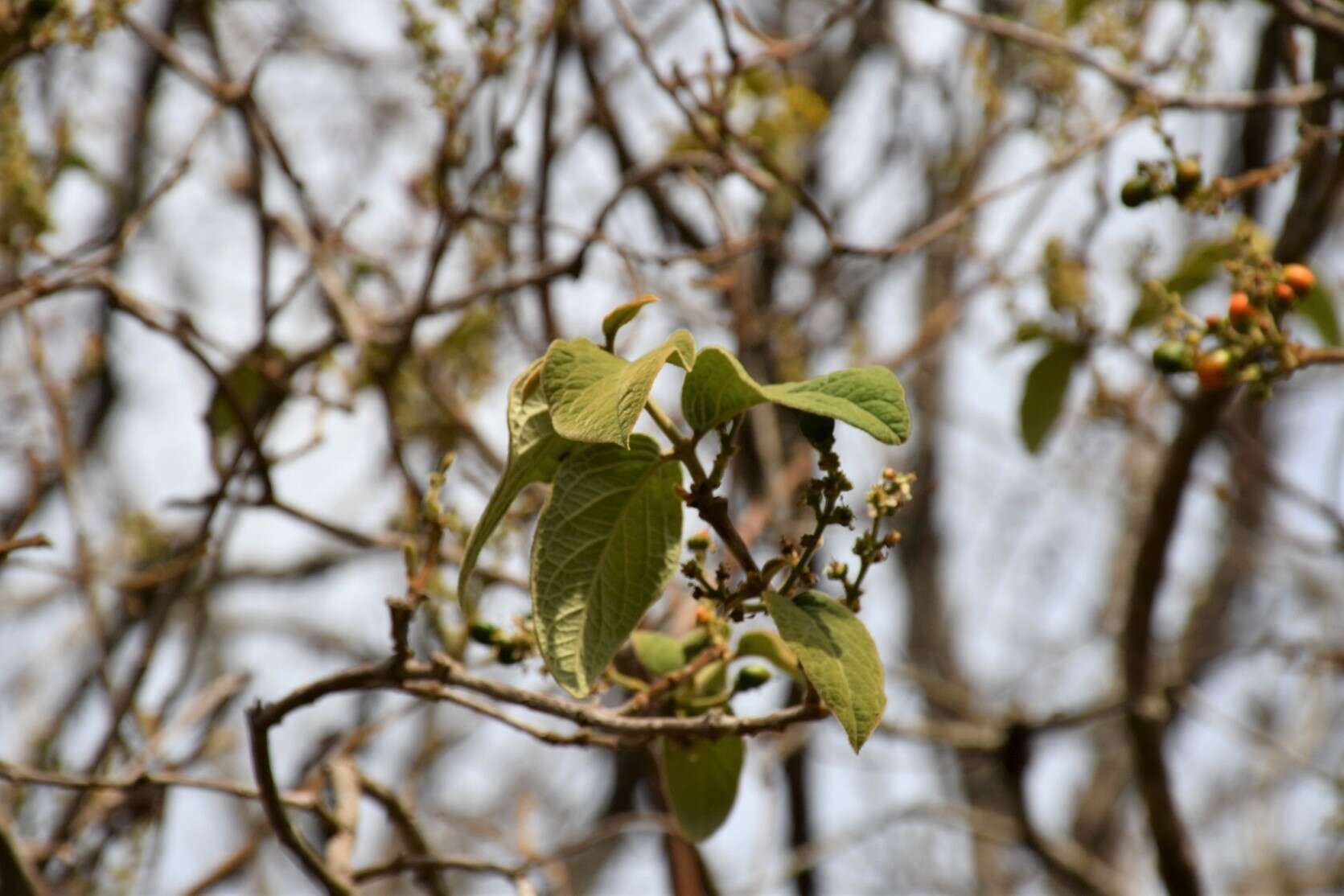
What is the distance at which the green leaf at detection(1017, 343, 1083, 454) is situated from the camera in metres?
2.31

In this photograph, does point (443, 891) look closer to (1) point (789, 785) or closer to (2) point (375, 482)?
(1) point (789, 785)

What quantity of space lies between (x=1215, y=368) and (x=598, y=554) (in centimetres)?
80

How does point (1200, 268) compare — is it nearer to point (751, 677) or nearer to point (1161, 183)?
point (1161, 183)

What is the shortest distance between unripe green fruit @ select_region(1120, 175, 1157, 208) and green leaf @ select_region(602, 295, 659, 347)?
87cm

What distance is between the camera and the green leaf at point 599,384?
3.05ft

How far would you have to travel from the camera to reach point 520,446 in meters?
1.08

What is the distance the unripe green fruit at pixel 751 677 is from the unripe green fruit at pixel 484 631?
25cm

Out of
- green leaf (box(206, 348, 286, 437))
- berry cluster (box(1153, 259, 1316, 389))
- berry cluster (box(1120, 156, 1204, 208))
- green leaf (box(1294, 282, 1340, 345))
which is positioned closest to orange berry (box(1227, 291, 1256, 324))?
berry cluster (box(1153, 259, 1316, 389))

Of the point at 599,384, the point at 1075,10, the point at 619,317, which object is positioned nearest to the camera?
the point at 599,384

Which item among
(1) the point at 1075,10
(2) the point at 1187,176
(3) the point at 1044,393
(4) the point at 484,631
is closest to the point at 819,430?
(4) the point at 484,631

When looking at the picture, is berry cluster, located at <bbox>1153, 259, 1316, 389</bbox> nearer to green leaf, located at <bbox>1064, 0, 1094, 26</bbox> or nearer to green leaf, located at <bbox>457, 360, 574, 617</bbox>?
green leaf, located at <bbox>457, 360, 574, 617</bbox>

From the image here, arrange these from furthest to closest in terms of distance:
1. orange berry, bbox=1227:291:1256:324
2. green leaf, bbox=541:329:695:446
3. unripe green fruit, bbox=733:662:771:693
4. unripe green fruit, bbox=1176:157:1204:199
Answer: unripe green fruit, bbox=1176:157:1204:199 → orange berry, bbox=1227:291:1256:324 → unripe green fruit, bbox=733:662:771:693 → green leaf, bbox=541:329:695:446

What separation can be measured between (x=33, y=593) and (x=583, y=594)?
4.66m

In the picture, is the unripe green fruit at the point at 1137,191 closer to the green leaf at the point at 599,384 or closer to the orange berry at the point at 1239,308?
the orange berry at the point at 1239,308
